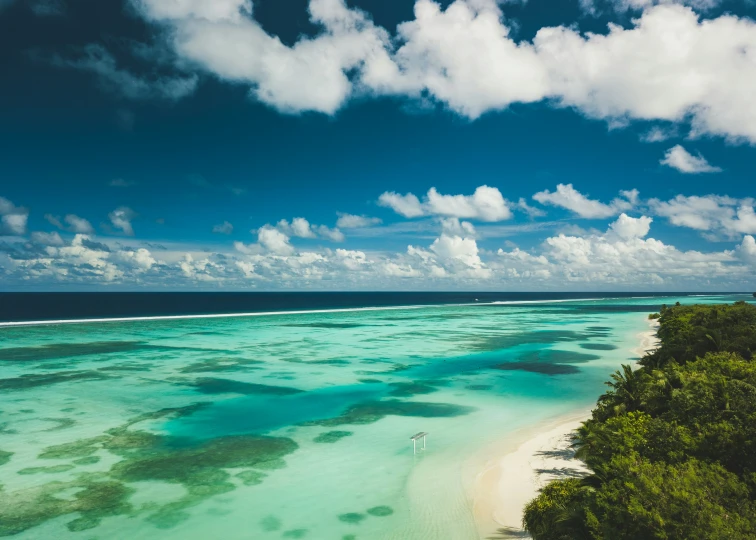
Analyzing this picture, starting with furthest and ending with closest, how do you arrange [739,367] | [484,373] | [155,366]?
[155,366]
[484,373]
[739,367]

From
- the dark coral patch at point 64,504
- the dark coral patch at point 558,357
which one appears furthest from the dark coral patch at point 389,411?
the dark coral patch at point 558,357

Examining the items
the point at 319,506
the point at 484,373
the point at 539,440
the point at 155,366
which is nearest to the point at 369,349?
the point at 484,373

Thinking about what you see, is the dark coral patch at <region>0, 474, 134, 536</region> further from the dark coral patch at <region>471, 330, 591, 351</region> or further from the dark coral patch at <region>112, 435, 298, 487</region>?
the dark coral patch at <region>471, 330, 591, 351</region>

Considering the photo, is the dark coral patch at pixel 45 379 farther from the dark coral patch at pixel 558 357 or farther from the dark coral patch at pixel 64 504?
the dark coral patch at pixel 558 357

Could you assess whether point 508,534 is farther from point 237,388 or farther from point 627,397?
point 237,388

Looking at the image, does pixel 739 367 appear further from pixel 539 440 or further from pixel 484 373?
pixel 484 373

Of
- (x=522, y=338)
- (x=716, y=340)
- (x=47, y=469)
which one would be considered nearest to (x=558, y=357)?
(x=522, y=338)
